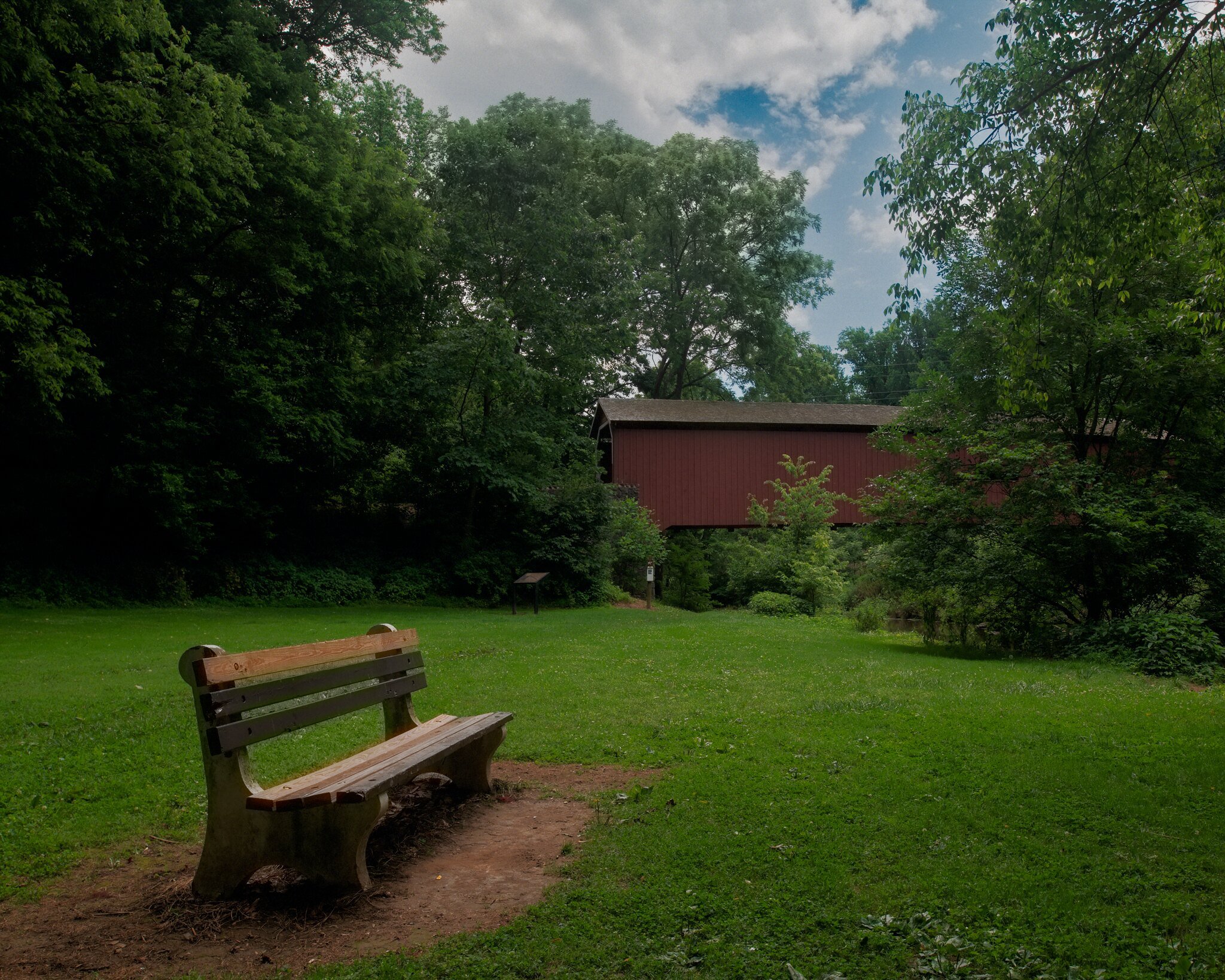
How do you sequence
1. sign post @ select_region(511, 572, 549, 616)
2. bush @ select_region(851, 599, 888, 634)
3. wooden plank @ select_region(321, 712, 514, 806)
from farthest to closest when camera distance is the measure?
sign post @ select_region(511, 572, 549, 616) → bush @ select_region(851, 599, 888, 634) → wooden plank @ select_region(321, 712, 514, 806)

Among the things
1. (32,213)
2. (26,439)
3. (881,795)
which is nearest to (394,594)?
(26,439)

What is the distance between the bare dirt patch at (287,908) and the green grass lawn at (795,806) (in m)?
0.19

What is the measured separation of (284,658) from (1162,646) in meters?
11.8

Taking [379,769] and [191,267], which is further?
[191,267]

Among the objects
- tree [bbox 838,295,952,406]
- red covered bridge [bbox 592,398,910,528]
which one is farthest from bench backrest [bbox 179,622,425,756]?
tree [bbox 838,295,952,406]

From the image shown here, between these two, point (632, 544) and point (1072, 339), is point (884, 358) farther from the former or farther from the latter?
point (1072, 339)

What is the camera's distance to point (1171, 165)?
21.9 ft

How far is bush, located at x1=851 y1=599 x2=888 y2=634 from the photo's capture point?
17.6m

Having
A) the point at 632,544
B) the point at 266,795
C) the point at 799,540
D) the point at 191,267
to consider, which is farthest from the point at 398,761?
the point at 799,540

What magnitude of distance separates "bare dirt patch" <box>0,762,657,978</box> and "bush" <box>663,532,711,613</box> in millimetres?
21406

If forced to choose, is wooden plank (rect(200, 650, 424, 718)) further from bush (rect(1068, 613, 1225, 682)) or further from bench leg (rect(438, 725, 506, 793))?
bush (rect(1068, 613, 1225, 682))

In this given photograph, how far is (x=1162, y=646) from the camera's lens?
11328mm

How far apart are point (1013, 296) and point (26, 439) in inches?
756

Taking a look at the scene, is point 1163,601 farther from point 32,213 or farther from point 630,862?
Result: point 32,213
